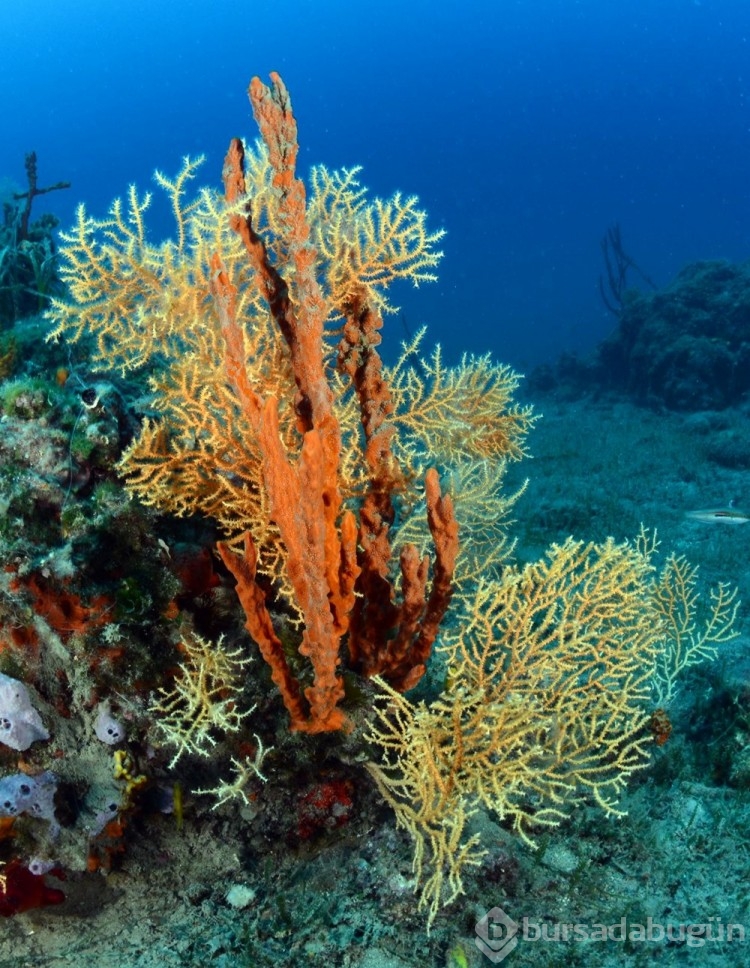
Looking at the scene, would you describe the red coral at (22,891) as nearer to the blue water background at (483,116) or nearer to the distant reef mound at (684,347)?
the distant reef mound at (684,347)

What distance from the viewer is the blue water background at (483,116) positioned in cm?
10131

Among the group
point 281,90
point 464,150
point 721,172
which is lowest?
point 281,90

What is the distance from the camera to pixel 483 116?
15650 centimetres

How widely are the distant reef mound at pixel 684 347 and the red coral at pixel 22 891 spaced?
18.8m

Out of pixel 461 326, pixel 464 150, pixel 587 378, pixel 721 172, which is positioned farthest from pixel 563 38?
pixel 587 378

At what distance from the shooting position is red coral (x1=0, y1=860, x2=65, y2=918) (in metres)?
3.18

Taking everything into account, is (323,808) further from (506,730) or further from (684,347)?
(684,347)

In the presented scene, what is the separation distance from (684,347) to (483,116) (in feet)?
551

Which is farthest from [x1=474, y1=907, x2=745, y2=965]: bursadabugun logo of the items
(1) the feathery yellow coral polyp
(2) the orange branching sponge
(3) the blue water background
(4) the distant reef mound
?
(3) the blue water background

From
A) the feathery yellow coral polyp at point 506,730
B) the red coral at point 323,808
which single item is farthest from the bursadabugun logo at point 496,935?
the red coral at point 323,808

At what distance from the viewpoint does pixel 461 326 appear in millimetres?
62281

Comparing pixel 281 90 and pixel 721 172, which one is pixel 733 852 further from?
pixel 721 172

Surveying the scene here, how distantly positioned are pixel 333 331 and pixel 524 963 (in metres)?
3.53

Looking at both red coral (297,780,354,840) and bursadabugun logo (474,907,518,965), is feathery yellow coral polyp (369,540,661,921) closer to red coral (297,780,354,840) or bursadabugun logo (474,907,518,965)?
bursadabugun logo (474,907,518,965)
